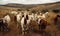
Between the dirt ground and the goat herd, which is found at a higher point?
the goat herd

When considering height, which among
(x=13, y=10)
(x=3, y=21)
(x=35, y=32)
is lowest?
(x=35, y=32)

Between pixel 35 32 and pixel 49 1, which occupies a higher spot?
pixel 49 1

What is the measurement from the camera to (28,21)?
1.30 m

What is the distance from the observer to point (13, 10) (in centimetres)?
130

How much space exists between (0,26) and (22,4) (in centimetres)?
30

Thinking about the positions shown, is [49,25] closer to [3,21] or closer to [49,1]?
[49,1]

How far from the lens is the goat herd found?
1.30 meters

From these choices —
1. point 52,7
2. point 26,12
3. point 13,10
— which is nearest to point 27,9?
point 26,12

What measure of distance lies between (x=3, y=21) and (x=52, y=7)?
487 millimetres

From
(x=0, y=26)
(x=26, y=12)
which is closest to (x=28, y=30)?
(x=26, y=12)

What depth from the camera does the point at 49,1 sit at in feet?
4.32

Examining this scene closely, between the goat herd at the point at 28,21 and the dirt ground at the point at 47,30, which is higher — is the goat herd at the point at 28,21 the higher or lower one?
the higher one

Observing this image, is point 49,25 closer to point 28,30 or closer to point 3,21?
point 28,30

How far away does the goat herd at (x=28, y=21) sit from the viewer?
1.30 metres
